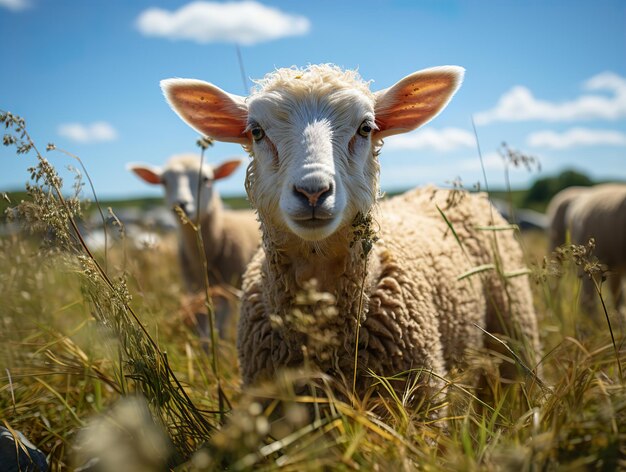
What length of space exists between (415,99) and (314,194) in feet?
3.76

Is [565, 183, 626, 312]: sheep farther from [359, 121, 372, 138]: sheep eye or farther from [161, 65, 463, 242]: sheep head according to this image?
[359, 121, 372, 138]: sheep eye

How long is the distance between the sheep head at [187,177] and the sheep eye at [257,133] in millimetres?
3348

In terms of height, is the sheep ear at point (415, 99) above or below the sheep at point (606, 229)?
above

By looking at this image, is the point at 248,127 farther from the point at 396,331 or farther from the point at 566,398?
the point at 566,398

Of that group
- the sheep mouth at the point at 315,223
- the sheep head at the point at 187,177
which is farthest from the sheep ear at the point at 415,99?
the sheep head at the point at 187,177

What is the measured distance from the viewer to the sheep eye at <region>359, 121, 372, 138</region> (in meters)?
2.60

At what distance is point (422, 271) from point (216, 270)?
Result: 3.86 m

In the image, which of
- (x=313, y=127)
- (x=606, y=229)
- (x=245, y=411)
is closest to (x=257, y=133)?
(x=313, y=127)

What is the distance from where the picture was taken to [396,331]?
255cm

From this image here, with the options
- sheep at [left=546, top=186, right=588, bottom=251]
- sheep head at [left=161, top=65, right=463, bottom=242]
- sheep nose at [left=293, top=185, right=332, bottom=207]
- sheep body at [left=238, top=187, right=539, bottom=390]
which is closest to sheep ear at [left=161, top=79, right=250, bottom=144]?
sheep head at [left=161, top=65, right=463, bottom=242]

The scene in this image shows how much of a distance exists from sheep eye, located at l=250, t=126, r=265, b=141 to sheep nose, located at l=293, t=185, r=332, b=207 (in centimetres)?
63

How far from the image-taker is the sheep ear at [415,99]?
110 inches

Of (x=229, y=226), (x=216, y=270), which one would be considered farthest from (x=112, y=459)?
(x=229, y=226)

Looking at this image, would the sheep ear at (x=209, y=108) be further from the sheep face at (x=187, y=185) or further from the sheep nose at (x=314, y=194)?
the sheep face at (x=187, y=185)
